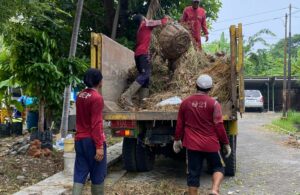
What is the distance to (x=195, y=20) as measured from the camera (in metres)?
9.77

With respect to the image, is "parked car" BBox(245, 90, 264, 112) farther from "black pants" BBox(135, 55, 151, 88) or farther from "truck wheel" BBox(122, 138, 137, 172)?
"truck wheel" BBox(122, 138, 137, 172)

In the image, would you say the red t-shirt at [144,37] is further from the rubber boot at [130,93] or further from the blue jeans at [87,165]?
the blue jeans at [87,165]

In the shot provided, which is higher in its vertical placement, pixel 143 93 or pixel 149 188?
pixel 143 93

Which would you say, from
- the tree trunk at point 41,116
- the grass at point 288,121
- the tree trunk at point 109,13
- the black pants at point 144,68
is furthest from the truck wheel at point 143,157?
the grass at point 288,121

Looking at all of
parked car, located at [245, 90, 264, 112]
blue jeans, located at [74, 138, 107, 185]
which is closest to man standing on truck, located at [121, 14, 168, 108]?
blue jeans, located at [74, 138, 107, 185]

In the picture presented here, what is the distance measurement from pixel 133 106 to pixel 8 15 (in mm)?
2582

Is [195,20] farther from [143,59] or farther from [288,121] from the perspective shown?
[288,121]

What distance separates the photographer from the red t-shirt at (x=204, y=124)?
5543mm

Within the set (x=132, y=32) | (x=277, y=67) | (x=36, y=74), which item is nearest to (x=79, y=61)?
(x=36, y=74)

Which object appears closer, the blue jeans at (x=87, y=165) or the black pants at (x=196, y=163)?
the blue jeans at (x=87, y=165)

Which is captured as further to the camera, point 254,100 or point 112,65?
point 254,100

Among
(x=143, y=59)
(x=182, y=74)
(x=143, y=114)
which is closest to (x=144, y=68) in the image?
(x=143, y=59)

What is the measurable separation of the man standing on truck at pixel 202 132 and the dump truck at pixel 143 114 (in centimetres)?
152

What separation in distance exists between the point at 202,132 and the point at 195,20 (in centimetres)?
466
